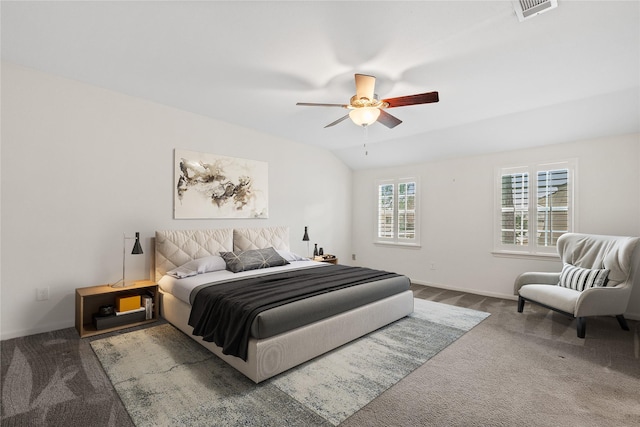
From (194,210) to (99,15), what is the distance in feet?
8.04

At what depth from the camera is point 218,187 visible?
15.0ft

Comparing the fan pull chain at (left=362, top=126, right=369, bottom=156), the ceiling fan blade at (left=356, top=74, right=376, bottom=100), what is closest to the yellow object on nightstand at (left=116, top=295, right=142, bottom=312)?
the ceiling fan blade at (left=356, top=74, right=376, bottom=100)

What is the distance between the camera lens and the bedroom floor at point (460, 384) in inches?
77.3

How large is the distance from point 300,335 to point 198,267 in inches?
69.6

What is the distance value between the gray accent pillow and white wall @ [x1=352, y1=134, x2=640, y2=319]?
2.75m

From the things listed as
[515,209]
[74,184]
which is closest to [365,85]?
[74,184]

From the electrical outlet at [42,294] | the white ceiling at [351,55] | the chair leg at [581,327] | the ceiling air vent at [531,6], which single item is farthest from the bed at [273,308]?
the ceiling air vent at [531,6]

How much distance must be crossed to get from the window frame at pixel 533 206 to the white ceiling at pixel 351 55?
422 millimetres

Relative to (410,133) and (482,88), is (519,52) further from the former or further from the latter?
(410,133)

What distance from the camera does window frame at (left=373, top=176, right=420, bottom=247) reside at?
5867 mm

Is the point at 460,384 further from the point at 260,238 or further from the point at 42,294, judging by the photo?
the point at 42,294

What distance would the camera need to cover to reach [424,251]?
5.77 m

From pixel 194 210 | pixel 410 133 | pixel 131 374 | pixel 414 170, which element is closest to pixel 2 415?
pixel 131 374

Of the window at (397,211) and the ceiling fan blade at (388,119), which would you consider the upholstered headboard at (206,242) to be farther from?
the ceiling fan blade at (388,119)
